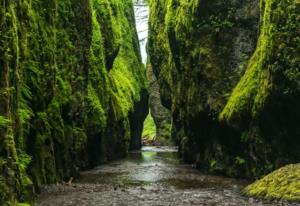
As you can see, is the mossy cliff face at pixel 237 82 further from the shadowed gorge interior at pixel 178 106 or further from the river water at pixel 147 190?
the river water at pixel 147 190

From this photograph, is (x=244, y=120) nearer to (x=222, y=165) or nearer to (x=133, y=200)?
(x=222, y=165)

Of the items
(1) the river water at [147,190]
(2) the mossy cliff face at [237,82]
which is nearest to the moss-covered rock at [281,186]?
(1) the river water at [147,190]

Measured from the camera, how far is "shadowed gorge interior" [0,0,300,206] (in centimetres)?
1166

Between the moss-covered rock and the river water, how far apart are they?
35 centimetres

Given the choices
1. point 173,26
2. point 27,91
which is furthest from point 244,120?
point 173,26

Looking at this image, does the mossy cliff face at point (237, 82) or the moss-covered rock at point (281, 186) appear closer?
the moss-covered rock at point (281, 186)

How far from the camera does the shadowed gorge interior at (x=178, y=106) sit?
11.7 m

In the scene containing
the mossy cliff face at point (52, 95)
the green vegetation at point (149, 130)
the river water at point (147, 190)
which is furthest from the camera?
the green vegetation at point (149, 130)

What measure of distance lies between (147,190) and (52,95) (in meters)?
4.65

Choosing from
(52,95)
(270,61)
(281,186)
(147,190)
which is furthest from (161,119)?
(281,186)

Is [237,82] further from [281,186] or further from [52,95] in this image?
[281,186]

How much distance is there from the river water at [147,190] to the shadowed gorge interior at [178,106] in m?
0.04

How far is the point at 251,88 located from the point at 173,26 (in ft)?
37.8

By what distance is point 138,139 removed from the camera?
49125mm
